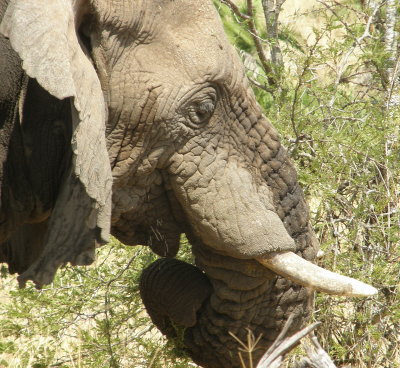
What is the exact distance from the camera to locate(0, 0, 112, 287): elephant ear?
252 centimetres

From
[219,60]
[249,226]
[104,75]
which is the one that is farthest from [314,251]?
[104,75]

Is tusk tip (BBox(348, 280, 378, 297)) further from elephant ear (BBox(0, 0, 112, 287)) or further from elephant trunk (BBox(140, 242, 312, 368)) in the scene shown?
elephant ear (BBox(0, 0, 112, 287))

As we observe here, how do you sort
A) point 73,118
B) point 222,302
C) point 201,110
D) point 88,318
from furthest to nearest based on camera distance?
1. point 88,318
2. point 222,302
3. point 201,110
4. point 73,118

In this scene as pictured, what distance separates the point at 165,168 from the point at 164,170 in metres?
0.01

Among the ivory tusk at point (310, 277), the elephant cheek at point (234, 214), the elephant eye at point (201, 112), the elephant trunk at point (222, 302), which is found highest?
the elephant eye at point (201, 112)

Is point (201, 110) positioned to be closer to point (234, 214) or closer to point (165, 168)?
point (165, 168)

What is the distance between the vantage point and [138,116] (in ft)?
9.89

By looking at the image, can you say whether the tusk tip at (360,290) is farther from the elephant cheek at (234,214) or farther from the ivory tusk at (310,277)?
the elephant cheek at (234,214)

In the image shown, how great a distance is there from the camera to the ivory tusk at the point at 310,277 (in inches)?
125

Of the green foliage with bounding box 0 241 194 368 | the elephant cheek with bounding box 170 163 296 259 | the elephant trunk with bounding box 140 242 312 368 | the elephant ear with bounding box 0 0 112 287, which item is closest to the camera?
the elephant ear with bounding box 0 0 112 287

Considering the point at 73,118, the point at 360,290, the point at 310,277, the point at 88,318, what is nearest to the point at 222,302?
the point at 310,277

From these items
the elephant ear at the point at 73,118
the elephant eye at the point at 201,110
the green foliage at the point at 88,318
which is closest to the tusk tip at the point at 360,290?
the elephant eye at the point at 201,110

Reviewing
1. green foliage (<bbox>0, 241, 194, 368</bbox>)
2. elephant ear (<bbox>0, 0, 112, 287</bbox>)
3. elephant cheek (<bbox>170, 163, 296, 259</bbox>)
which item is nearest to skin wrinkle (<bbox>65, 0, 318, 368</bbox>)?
elephant cheek (<bbox>170, 163, 296, 259</bbox>)

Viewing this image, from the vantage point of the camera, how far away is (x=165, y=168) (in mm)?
3139
